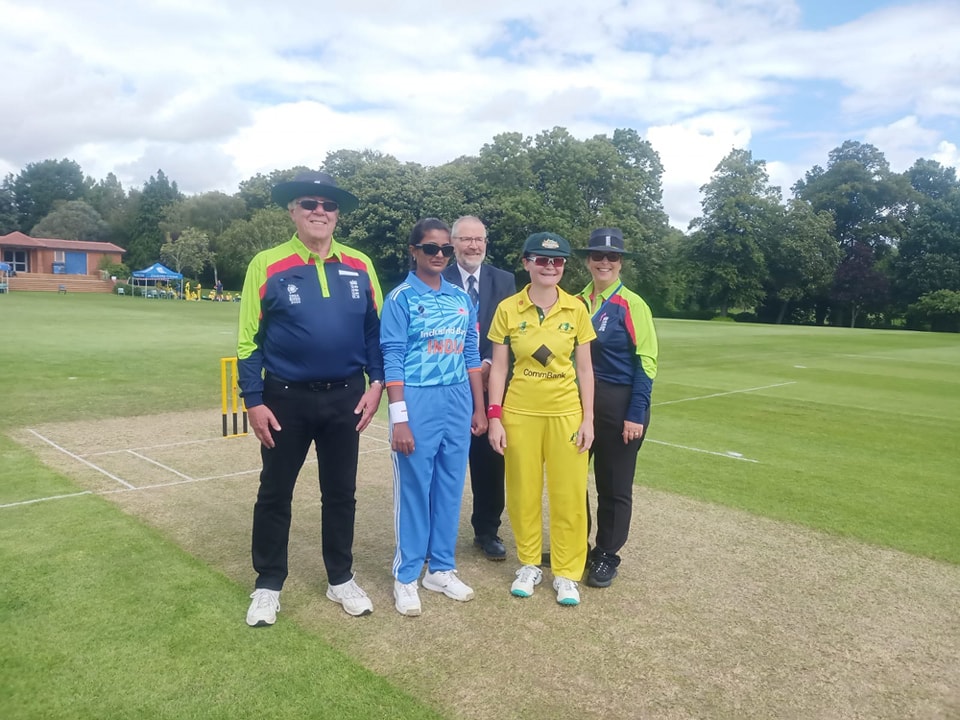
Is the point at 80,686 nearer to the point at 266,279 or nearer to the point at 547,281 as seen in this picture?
the point at 266,279

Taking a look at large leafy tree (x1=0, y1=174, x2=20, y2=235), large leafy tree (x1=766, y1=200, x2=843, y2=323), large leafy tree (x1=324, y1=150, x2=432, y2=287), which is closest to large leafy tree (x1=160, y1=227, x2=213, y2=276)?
large leafy tree (x1=324, y1=150, x2=432, y2=287)

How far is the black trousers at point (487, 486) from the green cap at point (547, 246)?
142cm

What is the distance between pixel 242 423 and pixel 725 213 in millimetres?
54816

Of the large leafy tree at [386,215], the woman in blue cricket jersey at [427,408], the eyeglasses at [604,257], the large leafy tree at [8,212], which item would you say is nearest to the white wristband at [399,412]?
the woman in blue cricket jersey at [427,408]

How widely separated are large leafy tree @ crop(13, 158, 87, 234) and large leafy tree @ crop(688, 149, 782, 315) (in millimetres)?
77853

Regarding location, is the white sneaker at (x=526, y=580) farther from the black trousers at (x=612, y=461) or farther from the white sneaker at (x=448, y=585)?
the black trousers at (x=612, y=461)

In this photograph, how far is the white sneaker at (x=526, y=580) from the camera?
163 inches

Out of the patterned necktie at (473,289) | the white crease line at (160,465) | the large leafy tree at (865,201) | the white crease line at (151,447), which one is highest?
the large leafy tree at (865,201)

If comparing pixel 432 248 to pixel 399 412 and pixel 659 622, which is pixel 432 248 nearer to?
pixel 399 412

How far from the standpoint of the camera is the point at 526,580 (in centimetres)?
420

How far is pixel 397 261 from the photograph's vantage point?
152 ft

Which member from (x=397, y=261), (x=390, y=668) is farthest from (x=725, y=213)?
(x=390, y=668)

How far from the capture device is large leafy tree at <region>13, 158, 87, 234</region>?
3589 inches

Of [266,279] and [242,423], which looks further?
[242,423]
